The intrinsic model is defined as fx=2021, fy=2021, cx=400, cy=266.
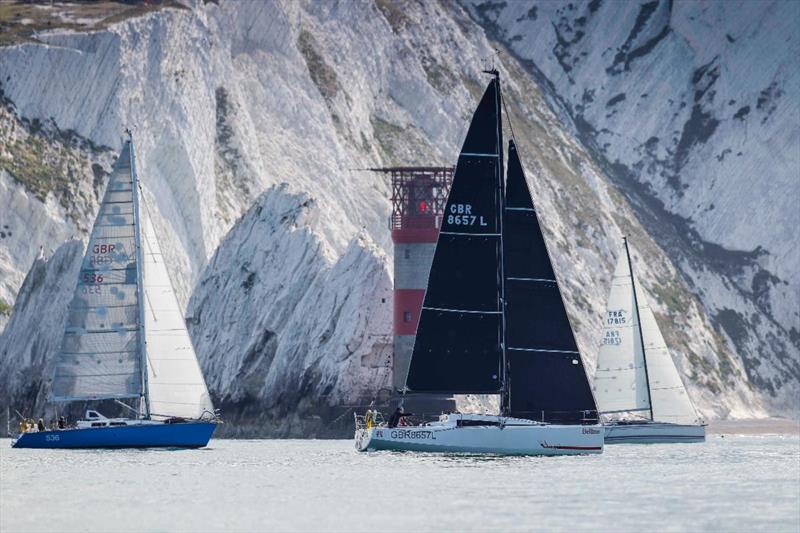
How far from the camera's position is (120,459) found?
76250 millimetres

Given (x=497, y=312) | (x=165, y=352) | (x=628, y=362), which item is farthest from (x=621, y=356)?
(x=165, y=352)

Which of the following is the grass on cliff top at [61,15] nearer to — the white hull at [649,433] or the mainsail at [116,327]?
the mainsail at [116,327]

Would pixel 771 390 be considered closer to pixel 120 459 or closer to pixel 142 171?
pixel 142 171

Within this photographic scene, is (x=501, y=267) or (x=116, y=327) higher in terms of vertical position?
(x=501, y=267)

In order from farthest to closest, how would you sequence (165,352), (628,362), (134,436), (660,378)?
(660,378), (628,362), (134,436), (165,352)

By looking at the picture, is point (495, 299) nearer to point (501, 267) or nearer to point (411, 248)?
point (501, 267)

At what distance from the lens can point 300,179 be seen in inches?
5187

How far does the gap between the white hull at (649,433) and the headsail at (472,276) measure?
22.6 meters

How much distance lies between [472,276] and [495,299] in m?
1.17

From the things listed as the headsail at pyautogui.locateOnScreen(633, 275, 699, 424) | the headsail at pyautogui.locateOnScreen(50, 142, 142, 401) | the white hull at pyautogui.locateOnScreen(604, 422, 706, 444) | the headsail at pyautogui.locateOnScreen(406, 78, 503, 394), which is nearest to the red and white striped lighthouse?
the white hull at pyautogui.locateOnScreen(604, 422, 706, 444)

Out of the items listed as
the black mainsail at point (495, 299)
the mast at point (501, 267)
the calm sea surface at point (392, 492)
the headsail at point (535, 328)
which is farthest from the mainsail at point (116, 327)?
the headsail at point (535, 328)

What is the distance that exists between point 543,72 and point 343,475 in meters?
105

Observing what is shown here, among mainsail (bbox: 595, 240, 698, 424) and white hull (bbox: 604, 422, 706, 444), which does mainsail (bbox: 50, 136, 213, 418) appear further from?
white hull (bbox: 604, 422, 706, 444)

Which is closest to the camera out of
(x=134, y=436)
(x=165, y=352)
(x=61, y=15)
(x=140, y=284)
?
(x=140, y=284)
